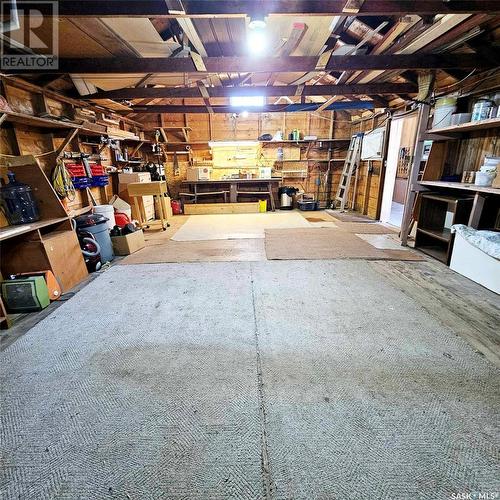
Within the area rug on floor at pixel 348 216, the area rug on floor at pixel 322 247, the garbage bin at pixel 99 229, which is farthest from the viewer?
the area rug on floor at pixel 348 216

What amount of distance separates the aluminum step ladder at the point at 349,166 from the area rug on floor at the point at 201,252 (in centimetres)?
364

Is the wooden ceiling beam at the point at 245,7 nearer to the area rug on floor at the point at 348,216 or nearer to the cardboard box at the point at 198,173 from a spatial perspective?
the area rug on floor at the point at 348,216

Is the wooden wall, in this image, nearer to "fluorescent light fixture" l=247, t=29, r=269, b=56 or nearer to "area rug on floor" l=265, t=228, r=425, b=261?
"fluorescent light fixture" l=247, t=29, r=269, b=56

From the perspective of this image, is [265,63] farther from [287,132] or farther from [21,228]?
[287,132]

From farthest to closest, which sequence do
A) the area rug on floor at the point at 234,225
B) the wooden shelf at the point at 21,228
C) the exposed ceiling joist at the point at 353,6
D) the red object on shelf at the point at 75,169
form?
the area rug on floor at the point at 234,225, the red object on shelf at the point at 75,169, the wooden shelf at the point at 21,228, the exposed ceiling joist at the point at 353,6

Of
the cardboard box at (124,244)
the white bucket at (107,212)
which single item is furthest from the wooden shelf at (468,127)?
the white bucket at (107,212)

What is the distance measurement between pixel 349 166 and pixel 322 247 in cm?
414

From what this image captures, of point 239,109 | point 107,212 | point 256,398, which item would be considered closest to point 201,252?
point 107,212

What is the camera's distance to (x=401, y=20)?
97.3 inches

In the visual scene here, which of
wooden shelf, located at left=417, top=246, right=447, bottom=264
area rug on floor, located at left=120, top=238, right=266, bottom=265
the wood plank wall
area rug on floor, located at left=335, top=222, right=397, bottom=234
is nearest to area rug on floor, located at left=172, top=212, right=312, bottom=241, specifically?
area rug on floor, located at left=120, top=238, right=266, bottom=265

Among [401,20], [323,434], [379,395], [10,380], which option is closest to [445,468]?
[379,395]

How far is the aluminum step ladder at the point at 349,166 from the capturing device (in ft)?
22.0

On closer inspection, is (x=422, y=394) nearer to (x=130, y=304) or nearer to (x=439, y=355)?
(x=439, y=355)

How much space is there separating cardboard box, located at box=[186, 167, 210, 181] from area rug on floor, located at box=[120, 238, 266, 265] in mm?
3288
